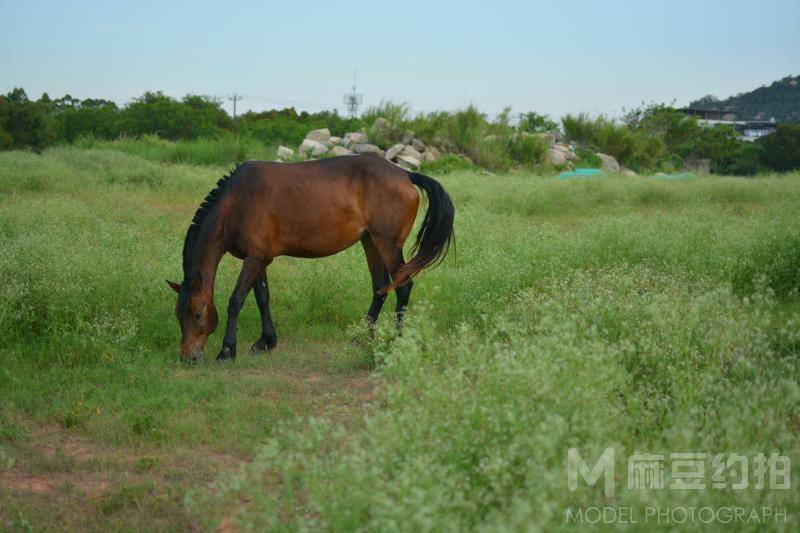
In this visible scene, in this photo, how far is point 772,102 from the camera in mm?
62625

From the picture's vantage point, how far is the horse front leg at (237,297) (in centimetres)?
701

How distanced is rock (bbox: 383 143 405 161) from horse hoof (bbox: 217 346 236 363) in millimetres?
17882

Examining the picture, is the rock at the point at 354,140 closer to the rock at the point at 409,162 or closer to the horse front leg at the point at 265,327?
the rock at the point at 409,162

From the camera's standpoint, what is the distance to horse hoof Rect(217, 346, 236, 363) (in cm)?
693

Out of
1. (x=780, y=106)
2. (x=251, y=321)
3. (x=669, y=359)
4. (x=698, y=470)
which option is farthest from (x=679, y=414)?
(x=780, y=106)

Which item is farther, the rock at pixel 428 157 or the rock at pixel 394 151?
the rock at pixel 428 157

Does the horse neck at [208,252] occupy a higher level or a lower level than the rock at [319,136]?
lower

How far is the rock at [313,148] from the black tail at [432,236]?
17.2 m

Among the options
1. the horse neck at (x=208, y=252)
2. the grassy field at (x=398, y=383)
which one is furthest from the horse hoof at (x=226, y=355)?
the horse neck at (x=208, y=252)

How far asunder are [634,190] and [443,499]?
51.5ft

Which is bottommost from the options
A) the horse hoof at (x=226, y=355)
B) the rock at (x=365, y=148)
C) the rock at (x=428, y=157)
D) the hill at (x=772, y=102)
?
the horse hoof at (x=226, y=355)

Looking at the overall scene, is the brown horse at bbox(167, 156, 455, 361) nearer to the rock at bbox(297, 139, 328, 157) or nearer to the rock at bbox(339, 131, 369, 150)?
the rock at bbox(297, 139, 328, 157)

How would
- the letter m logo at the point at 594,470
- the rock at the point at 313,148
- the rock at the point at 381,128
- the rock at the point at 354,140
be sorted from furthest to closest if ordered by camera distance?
the rock at the point at 381,128, the rock at the point at 354,140, the rock at the point at 313,148, the letter m logo at the point at 594,470

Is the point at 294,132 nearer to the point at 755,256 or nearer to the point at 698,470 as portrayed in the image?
the point at 755,256
